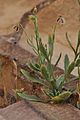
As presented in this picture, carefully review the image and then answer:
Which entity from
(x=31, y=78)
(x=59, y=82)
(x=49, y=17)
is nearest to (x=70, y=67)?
(x=59, y=82)

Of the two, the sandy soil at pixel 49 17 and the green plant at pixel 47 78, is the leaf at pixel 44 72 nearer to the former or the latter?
the green plant at pixel 47 78

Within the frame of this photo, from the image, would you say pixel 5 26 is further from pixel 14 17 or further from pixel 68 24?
pixel 68 24

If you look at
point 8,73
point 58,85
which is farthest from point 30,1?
point 58,85

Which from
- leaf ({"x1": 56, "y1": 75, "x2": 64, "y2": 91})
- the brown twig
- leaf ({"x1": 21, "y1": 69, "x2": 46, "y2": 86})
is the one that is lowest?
leaf ({"x1": 56, "y1": 75, "x2": 64, "y2": 91})

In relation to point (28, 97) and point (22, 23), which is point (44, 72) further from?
point (22, 23)

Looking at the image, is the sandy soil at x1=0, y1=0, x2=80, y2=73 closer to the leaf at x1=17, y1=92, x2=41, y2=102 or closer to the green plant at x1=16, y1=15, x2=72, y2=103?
the green plant at x1=16, y1=15, x2=72, y2=103

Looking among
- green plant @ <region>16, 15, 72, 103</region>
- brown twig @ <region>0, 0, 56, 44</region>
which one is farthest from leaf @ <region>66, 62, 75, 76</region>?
brown twig @ <region>0, 0, 56, 44</region>

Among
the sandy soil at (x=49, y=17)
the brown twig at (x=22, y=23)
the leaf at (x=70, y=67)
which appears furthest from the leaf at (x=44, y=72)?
the sandy soil at (x=49, y=17)

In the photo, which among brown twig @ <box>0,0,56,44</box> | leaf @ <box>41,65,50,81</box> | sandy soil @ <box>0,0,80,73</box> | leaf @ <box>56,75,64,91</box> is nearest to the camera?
leaf @ <box>41,65,50,81</box>
